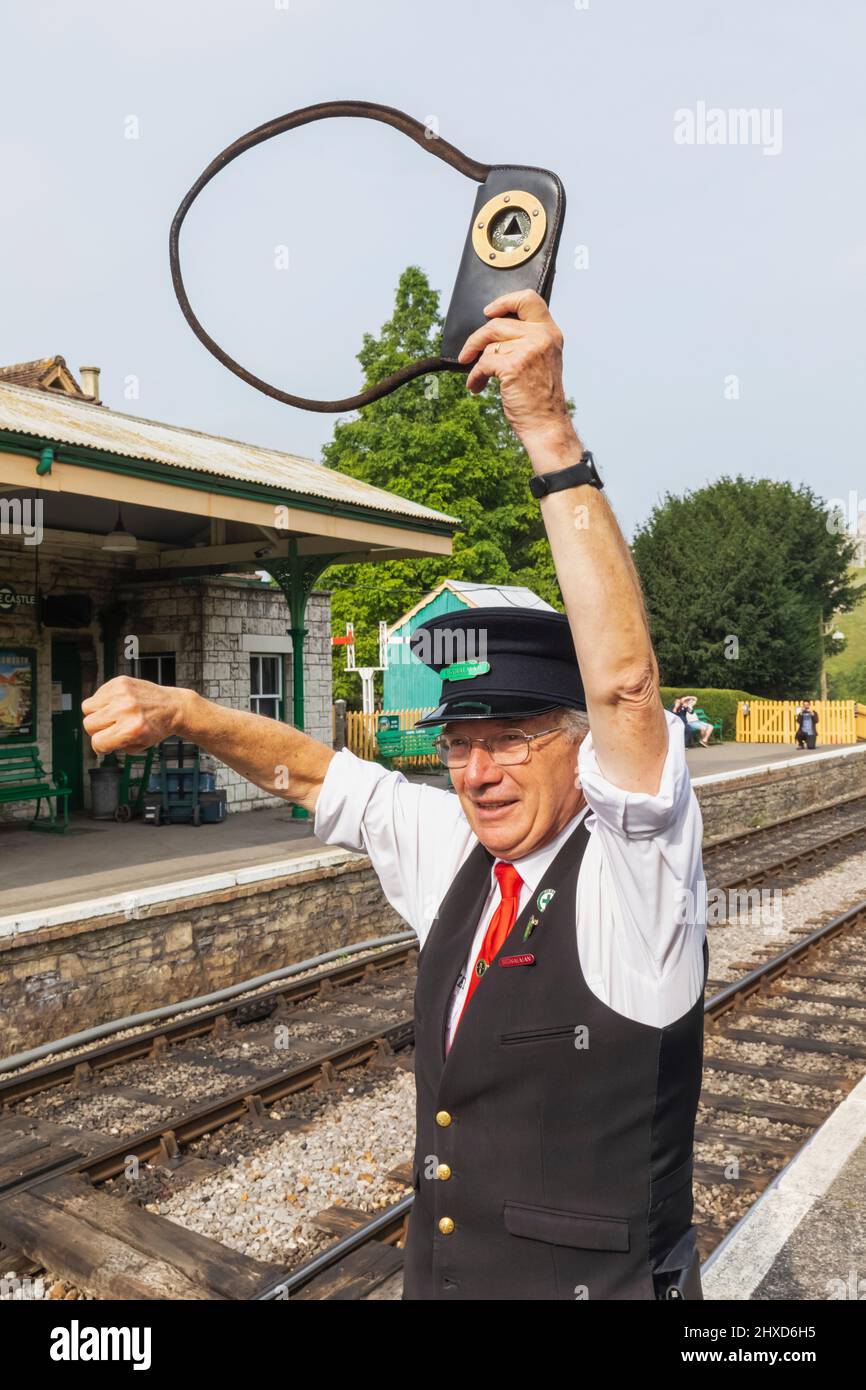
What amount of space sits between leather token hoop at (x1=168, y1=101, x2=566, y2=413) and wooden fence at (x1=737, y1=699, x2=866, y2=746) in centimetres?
3159

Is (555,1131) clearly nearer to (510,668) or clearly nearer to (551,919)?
(551,919)

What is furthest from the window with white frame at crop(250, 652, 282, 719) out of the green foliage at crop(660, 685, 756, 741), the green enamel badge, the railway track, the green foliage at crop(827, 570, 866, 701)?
the green foliage at crop(827, 570, 866, 701)

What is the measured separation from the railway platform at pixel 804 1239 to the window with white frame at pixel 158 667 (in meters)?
12.2

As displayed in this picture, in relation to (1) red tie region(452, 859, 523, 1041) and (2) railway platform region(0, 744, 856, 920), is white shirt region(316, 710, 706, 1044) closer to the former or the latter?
(1) red tie region(452, 859, 523, 1041)

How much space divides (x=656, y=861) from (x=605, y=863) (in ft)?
0.65

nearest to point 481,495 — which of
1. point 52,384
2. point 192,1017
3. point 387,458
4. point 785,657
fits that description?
point 387,458

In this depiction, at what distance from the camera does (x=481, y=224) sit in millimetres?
1381

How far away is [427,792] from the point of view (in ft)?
7.11

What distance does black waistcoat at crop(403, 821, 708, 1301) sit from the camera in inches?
64.0

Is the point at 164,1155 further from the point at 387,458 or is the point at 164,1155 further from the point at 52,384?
the point at 387,458

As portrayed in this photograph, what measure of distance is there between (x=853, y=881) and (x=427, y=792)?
13197mm

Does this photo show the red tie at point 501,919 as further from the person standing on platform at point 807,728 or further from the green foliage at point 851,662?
the green foliage at point 851,662

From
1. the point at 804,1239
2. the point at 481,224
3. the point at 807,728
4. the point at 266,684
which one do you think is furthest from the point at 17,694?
the point at 807,728
